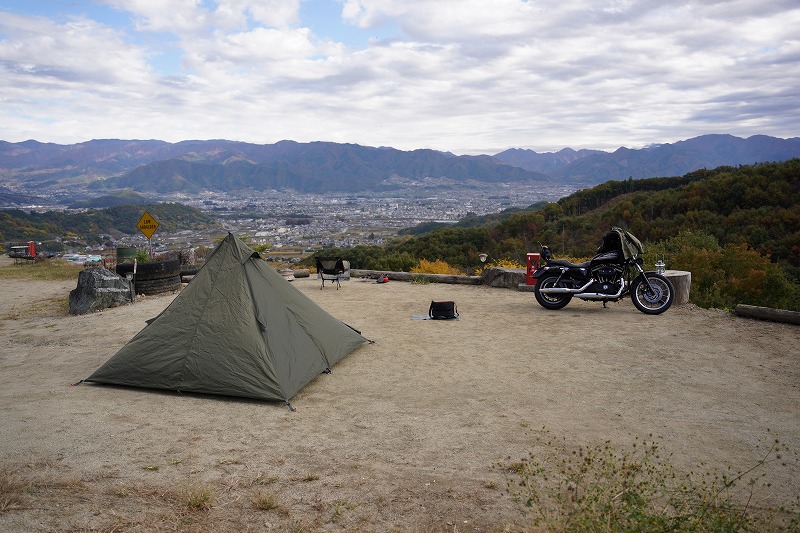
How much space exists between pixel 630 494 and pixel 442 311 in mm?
6788

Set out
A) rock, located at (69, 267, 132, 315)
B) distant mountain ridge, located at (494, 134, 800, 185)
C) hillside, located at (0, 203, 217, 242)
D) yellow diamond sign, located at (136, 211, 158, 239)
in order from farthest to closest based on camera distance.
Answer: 1. distant mountain ridge, located at (494, 134, 800, 185)
2. hillside, located at (0, 203, 217, 242)
3. yellow diamond sign, located at (136, 211, 158, 239)
4. rock, located at (69, 267, 132, 315)

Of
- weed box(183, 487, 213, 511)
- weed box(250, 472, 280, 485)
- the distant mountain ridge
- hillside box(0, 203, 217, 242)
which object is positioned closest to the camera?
weed box(183, 487, 213, 511)

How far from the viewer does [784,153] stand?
94.5m

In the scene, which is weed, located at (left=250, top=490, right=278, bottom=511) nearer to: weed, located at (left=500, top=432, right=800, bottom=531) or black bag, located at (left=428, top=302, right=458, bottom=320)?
weed, located at (left=500, top=432, right=800, bottom=531)

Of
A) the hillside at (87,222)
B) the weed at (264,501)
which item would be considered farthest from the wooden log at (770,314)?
the hillside at (87,222)

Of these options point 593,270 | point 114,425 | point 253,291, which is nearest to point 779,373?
point 593,270

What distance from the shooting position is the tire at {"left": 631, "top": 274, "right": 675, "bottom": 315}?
9875 millimetres

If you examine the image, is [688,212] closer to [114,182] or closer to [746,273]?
[746,273]

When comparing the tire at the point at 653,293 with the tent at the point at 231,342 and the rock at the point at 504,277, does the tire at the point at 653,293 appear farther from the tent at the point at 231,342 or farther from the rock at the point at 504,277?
the tent at the point at 231,342

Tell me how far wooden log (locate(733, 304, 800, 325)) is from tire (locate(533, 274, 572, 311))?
283 centimetres

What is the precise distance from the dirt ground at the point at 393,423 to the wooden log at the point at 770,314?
0.85ft

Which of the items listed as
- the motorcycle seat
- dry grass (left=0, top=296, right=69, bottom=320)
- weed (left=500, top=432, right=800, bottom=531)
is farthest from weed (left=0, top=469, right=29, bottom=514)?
the motorcycle seat

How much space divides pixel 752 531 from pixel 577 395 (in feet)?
9.45

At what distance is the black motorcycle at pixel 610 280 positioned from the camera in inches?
392
